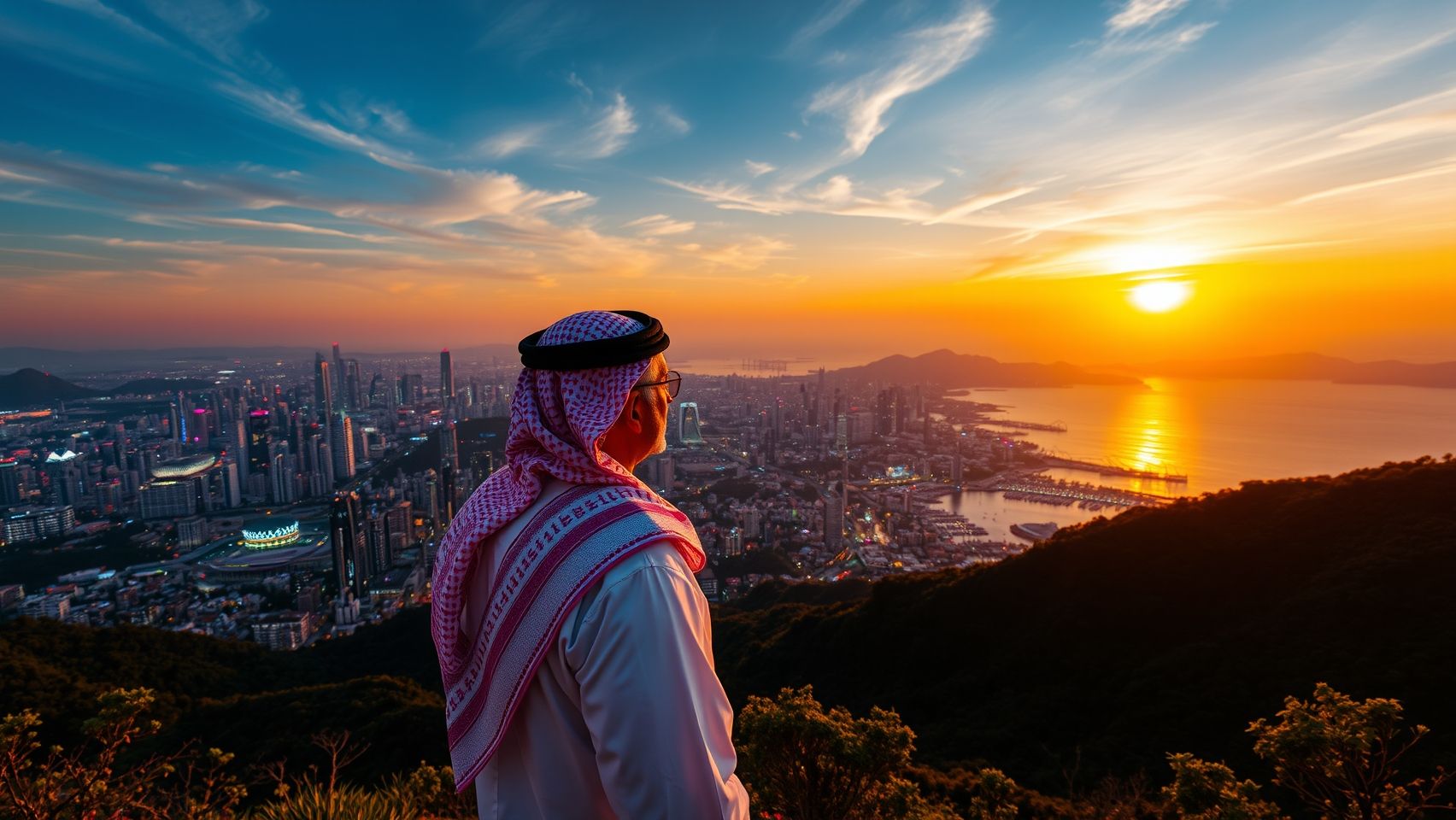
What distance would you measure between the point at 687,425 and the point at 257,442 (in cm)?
3846

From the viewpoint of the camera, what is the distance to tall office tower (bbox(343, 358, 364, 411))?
4188cm

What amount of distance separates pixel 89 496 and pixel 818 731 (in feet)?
113

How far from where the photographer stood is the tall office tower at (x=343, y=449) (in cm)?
2983

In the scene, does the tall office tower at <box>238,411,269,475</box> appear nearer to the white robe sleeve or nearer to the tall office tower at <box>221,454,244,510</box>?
the tall office tower at <box>221,454,244,510</box>

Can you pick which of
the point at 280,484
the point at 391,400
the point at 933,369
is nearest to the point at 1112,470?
the point at 933,369

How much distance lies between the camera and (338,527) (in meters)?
17.5

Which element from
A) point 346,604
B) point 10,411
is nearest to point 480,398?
point 10,411

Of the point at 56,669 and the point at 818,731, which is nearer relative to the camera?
the point at 818,731

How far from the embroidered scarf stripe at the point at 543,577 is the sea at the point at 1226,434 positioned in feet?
63.7

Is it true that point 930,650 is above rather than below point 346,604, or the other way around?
above

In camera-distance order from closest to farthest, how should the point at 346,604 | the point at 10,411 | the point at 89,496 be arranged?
the point at 346,604
the point at 89,496
the point at 10,411

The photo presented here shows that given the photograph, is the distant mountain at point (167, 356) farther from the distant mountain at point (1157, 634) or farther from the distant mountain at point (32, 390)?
the distant mountain at point (1157, 634)

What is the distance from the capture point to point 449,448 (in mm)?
29891

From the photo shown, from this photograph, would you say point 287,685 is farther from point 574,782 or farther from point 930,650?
point 574,782
